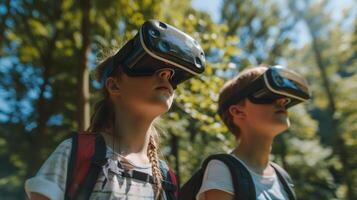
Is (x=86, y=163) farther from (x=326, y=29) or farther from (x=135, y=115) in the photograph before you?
(x=326, y=29)

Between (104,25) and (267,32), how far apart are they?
36.3 feet

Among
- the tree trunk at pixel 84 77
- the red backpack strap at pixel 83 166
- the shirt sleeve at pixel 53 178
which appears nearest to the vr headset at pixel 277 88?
the red backpack strap at pixel 83 166

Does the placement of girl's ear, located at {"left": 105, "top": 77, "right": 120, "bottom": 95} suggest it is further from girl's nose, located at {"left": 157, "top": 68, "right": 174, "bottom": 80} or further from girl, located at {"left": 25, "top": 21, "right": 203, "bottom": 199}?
girl's nose, located at {"left": 157, "top": 68, "right": 174, "bottom": 80}

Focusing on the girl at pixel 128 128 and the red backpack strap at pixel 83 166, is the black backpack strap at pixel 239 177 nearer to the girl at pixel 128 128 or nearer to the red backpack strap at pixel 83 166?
the girl at pixel 128 128

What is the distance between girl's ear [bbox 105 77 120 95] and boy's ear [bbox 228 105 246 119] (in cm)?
113

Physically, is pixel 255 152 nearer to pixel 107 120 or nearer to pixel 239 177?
pixel 239 177

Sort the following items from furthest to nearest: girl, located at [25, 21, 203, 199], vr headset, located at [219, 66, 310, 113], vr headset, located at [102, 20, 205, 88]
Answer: vr headset, located at [219, 66, 310, 113] < vr headset, located at [102, 20, 205, 88] < girl, located at [25, 21, 203, 199]

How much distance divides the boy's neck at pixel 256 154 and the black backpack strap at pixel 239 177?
236mm

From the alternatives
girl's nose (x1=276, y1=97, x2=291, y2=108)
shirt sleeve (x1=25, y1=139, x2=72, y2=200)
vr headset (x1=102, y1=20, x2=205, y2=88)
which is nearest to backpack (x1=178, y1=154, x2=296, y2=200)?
girl's nose (x1=276, y1=97, x2=291, y2=108)

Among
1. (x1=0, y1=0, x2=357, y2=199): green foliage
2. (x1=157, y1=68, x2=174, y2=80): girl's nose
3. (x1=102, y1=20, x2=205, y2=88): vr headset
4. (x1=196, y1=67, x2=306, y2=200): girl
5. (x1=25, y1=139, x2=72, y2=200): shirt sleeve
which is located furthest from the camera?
(x1=0, y1=0, x2=357, y2=199): green foliage

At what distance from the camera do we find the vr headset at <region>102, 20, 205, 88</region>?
6.95ft

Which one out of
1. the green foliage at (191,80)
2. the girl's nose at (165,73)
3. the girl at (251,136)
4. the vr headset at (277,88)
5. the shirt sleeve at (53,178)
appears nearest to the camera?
the shirt sleeve at (53,178)

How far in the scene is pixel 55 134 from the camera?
12.3 metres

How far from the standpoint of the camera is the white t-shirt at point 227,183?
7.93ft
